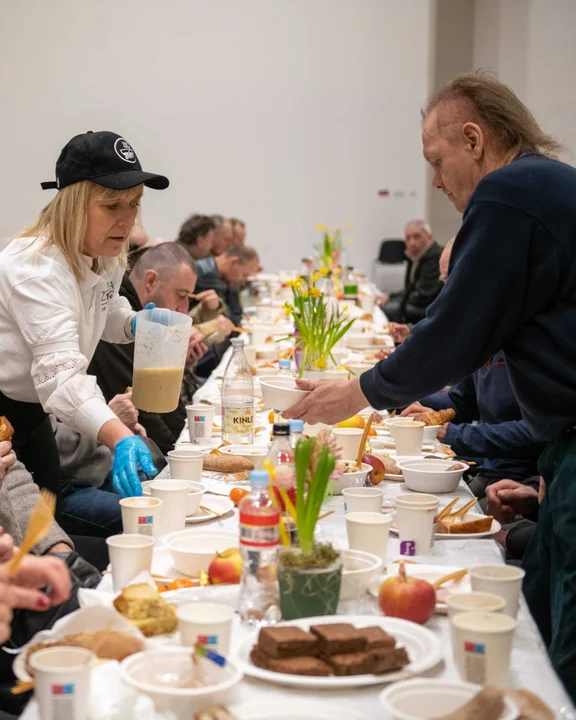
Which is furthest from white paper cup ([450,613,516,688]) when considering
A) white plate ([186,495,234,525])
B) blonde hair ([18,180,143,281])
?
blonde hair ([18,180,143,281])

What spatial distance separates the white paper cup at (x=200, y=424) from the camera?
252 centimetres

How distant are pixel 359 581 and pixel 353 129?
31.7 ft

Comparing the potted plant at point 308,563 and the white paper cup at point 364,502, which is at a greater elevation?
the potted plant at point 308,563

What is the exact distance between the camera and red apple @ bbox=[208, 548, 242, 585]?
145 cm

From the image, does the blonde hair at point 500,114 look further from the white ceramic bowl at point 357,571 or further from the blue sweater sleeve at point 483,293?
the white ceramic bowl at point 357,571

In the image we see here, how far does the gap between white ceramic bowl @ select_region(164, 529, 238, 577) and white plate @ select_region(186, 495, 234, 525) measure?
0.17m

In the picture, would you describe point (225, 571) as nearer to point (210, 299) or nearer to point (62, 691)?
point (62, 691)

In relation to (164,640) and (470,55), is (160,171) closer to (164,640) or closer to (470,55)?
(470,55)

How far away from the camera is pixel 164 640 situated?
1.25 metres

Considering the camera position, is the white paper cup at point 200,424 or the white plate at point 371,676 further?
the white paper cup at point 200,424

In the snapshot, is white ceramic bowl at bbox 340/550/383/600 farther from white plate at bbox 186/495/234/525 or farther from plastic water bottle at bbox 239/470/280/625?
white plate at bbox 186/495/234/525

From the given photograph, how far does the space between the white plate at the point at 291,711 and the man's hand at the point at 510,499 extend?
5.27 feet

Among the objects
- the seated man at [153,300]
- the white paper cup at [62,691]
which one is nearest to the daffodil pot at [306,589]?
the white paper cup at [62,691]

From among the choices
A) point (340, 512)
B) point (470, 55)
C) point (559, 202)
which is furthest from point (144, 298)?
point (470, 55)
